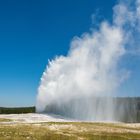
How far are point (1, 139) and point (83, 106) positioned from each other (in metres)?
156

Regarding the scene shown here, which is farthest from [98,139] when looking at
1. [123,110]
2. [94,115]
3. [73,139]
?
[123,110]

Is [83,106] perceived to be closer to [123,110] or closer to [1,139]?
[123,110]

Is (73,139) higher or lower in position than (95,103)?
lower

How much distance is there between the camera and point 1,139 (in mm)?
40250

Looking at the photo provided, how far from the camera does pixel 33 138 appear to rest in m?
42.3

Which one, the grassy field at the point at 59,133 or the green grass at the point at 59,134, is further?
the grassy field at the point at 59,133

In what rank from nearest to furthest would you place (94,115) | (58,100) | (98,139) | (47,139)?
(47,139) → (98,139) → (94,115) → (58,100)

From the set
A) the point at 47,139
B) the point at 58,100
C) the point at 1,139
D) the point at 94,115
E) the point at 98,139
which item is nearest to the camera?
the point at 1,139

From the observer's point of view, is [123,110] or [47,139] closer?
[47,139]

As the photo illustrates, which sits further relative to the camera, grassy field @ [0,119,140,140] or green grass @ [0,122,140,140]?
grassy field @ [0,119,140,140]

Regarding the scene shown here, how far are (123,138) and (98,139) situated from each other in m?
5.17

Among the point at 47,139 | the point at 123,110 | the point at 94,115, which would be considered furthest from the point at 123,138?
the point at 123,110

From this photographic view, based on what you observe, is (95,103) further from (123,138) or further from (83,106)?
(123,138)

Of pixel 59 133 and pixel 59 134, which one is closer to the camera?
pixel 59 134
